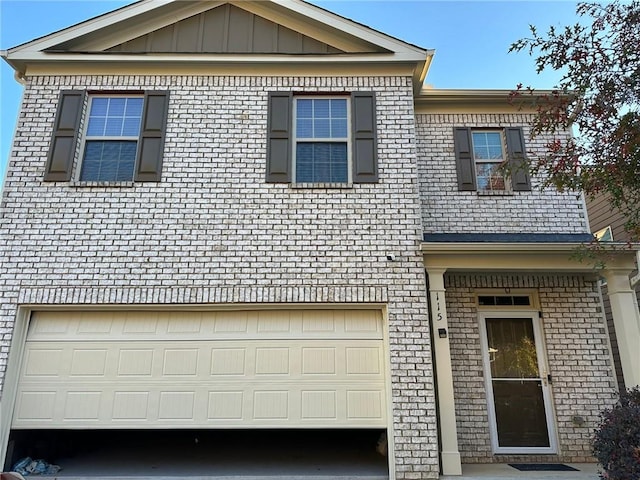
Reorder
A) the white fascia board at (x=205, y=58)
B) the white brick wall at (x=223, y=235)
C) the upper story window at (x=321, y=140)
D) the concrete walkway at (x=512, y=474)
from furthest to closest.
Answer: the white fascia board at (x=205, y=58), the upper story window at (x=321, y=140), the white brick wall at (x=223, y=235), the concrete walkway at (x=512, y=474)

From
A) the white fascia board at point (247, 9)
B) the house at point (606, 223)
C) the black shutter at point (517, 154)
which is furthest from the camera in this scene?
the house at point (606, 223)

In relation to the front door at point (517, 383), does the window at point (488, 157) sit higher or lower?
higher

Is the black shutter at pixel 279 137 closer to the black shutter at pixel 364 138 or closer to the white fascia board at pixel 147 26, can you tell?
the black shutter at pixel 364 138

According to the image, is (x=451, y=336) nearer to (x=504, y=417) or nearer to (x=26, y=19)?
(x=504, y=417)

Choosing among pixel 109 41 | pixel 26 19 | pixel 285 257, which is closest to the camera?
pixel 285 257

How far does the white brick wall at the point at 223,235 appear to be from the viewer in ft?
20.1

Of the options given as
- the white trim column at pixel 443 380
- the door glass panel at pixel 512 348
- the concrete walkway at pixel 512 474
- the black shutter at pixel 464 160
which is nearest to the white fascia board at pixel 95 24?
the black shutter at pixel 464 160

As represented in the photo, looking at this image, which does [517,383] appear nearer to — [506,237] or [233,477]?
[506,237]

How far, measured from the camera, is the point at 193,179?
21.9 feet

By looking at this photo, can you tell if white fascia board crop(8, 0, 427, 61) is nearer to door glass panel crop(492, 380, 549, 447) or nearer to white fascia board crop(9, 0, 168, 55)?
white fascia board crop(9, 0, 168, 55)

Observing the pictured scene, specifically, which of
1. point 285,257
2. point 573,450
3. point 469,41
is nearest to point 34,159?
point 285,257

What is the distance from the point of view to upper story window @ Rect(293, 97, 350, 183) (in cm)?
685

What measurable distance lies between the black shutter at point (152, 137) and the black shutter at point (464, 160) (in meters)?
4.70

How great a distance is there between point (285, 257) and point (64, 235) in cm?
301
